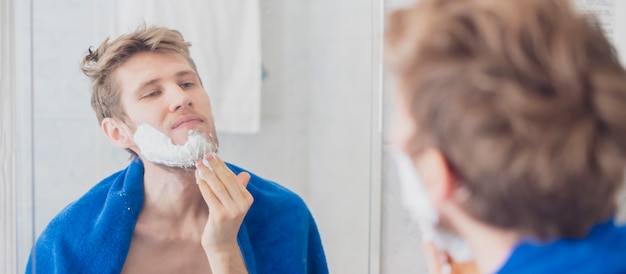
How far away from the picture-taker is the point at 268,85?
1160 millimetres

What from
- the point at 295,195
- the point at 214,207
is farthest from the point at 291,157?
the point at 214,207

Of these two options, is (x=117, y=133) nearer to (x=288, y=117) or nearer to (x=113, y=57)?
(x=113, y=57)

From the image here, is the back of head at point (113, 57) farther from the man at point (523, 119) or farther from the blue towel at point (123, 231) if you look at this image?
the man at point (523, 119)

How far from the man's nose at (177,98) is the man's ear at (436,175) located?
0.53 metres

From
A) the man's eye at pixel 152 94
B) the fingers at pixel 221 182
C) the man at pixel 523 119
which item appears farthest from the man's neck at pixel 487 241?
the man's eye at pixel 152 94

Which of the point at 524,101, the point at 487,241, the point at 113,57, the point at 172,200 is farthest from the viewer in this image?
the point at 172,200

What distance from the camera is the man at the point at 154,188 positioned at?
102 cm

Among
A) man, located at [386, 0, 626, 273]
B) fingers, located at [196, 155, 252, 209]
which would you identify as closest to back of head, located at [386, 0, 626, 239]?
man, located at [386, 0, 626, 273]

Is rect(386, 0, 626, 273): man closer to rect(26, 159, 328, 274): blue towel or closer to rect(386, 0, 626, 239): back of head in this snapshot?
rect(386, 0, 626, 239): back of head

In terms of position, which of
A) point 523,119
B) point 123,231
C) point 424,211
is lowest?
point 123,231

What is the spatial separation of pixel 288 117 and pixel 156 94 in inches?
10.0

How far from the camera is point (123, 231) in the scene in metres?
1.05

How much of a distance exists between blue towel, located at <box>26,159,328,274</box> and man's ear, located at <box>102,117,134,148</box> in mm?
41

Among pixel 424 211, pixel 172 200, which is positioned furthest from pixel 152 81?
pixel 424 211
